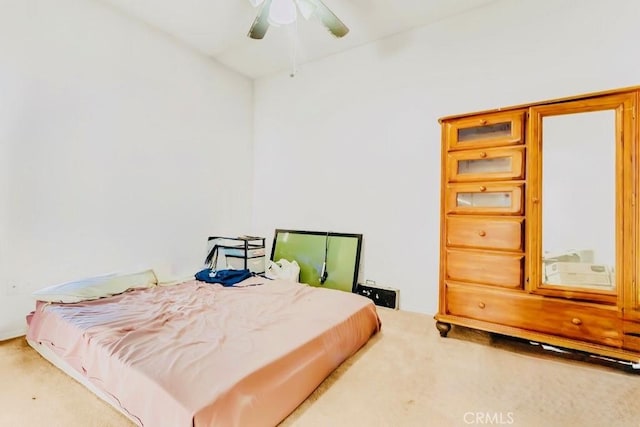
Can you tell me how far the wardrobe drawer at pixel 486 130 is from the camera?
2.15 metres

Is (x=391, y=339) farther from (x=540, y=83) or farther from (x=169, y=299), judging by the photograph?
(x=540, y=83)

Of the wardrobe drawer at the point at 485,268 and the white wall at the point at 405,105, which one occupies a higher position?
the white wall at the point at 405,105

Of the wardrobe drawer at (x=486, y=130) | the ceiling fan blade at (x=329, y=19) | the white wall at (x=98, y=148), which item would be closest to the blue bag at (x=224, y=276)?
the white wall at (x=98, y=148)

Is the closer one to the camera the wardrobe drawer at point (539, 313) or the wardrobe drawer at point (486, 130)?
the wardrobe drawer at point (539, 313)

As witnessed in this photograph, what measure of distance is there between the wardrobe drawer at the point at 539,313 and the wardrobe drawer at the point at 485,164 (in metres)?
0.83

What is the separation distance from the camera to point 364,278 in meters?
3.34

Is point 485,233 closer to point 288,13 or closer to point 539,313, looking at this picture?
point 539,313

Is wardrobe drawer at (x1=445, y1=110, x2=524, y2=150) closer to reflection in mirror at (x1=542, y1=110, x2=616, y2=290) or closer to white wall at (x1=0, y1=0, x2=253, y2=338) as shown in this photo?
reflection in mirror at (x1=542, y1=110, x2=616, y2=290)

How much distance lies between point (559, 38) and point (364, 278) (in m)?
2.69

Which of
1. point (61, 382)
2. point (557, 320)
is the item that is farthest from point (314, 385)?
point (557, 320)

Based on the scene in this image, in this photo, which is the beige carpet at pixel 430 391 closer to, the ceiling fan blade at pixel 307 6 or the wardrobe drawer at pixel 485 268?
the wardrobe drawer at pixel 485 268

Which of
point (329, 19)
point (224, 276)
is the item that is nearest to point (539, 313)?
point (224, 276)

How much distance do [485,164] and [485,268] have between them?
779 mm

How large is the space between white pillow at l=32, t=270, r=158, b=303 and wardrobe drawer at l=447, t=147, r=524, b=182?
2.63m
